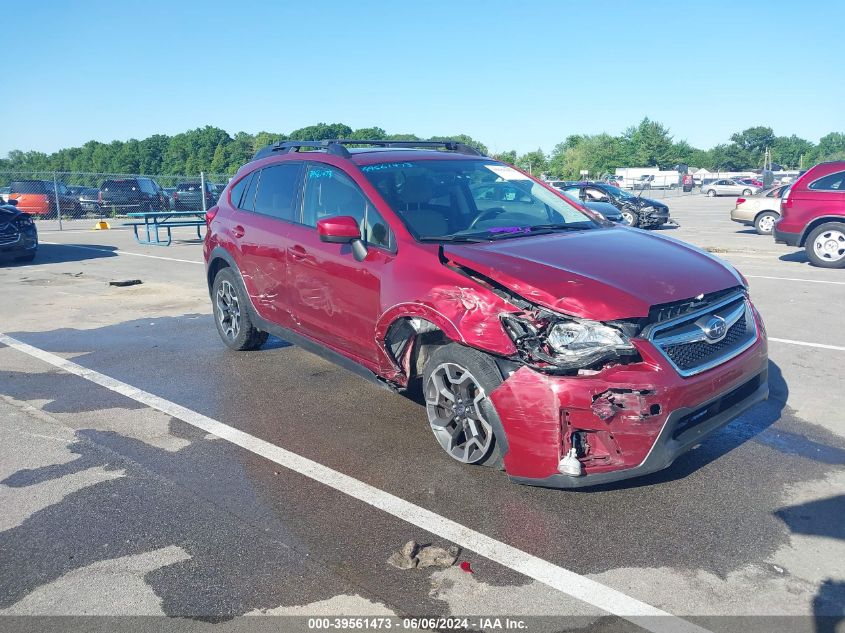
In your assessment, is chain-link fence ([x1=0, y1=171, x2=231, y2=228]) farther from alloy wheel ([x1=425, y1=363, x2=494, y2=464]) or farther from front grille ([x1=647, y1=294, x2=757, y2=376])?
front grille ([x1=647, y1=294, x2=757, y2=376])

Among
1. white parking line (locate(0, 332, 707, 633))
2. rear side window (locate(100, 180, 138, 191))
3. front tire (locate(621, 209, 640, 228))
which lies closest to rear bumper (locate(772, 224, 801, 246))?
front tire (locate(621, 209, 640, 228))

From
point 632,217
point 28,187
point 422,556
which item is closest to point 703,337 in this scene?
point 422,556

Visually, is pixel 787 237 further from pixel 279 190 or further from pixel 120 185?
pixel 120 185

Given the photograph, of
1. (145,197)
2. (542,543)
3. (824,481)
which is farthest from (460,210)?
(145,197)

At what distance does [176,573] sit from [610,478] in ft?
6.75

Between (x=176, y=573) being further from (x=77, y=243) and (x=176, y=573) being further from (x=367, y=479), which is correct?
(x=77, y=243)

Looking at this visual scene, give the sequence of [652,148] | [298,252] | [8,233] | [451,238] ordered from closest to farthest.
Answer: [451,238] → [298,252] → [8,233] → [652,148]

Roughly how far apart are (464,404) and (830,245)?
435 inches

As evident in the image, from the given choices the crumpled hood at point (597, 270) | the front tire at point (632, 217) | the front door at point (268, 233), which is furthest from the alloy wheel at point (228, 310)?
the front tire at point (632, 217)

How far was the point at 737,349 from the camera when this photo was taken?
4.00 meters

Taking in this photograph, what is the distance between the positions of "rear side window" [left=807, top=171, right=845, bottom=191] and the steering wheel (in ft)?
33.1

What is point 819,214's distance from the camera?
41.0ft

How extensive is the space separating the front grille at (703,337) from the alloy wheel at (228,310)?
4104 mm

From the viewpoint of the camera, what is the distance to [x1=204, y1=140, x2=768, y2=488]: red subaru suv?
137 inches
